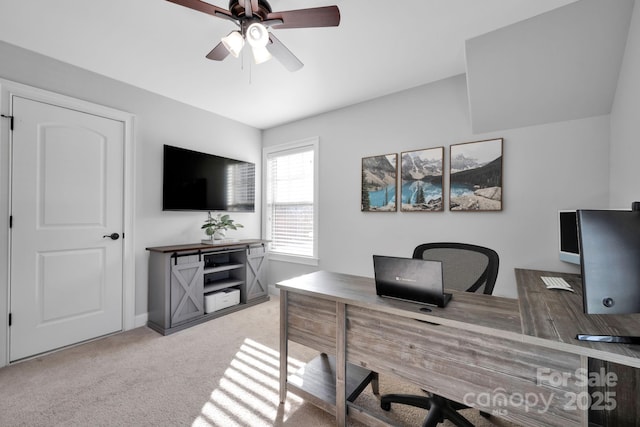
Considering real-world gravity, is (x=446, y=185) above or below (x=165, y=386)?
above

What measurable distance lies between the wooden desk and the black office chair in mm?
231

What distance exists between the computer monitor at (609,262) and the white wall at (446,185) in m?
1.59

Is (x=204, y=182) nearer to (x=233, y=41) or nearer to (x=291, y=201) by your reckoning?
(x=291, y=201)

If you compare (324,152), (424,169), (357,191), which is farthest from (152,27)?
(424,169)

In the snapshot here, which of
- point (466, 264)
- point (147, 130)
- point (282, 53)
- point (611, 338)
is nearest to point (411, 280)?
point (611, 338)

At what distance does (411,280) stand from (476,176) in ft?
5.83

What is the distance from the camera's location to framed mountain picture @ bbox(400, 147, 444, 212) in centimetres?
271

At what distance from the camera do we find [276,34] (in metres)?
2.06

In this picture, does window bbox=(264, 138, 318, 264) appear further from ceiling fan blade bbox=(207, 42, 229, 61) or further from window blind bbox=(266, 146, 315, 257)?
ceiling fan blade bbox=(207, 42, 229, 61)

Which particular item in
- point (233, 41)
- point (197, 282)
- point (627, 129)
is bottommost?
point (197, 282)

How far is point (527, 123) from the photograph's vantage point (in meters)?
2.28

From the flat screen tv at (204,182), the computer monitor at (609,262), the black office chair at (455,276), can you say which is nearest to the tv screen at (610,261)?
the computer monitor at (609,262)

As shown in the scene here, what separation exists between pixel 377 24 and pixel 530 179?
1826 mm

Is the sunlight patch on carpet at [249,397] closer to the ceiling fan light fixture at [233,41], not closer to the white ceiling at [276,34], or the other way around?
the ceiling fan light fixture at [233,41]
